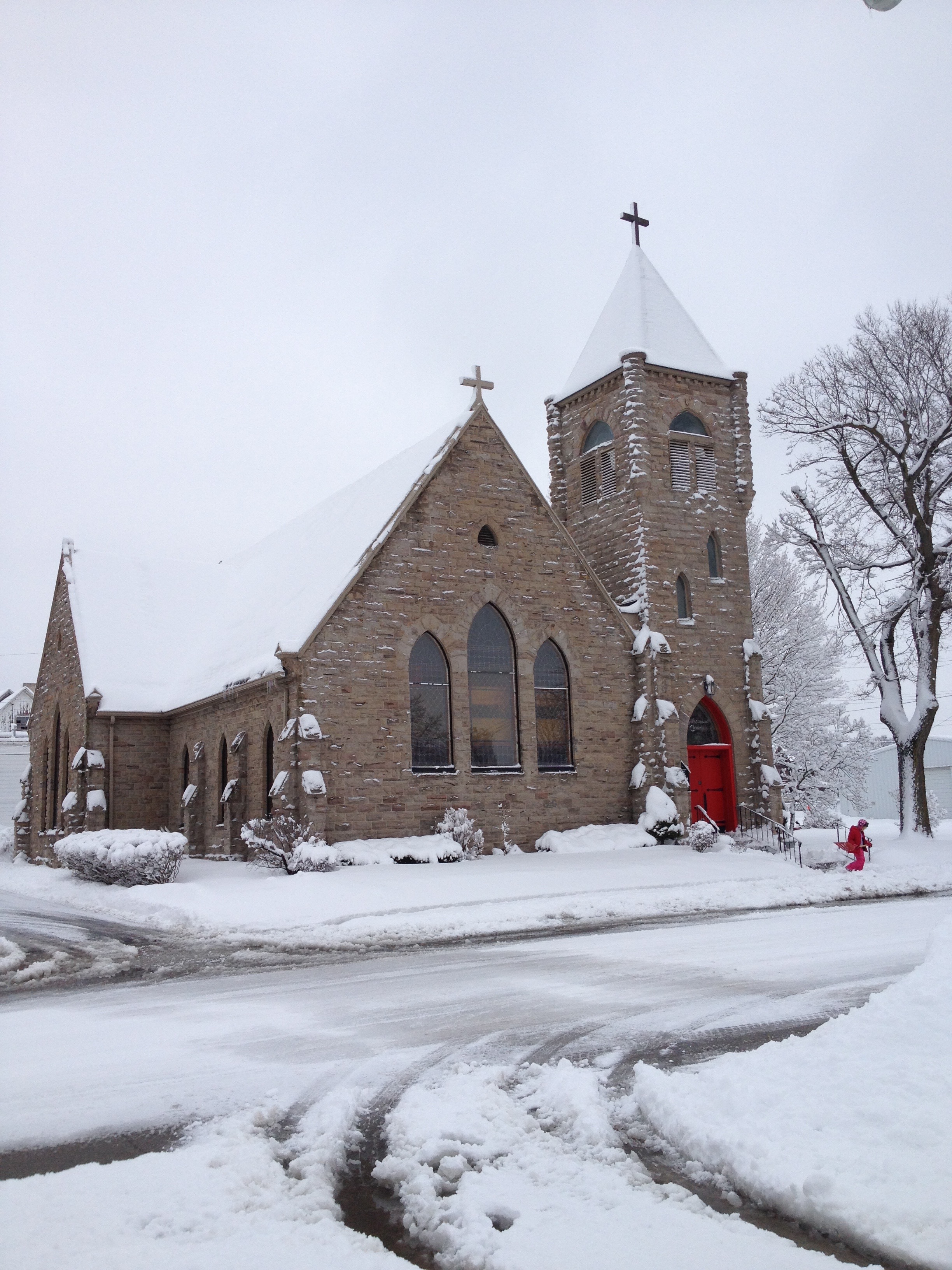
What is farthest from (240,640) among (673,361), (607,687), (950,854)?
(950,854)

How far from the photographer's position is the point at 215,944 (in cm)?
1384

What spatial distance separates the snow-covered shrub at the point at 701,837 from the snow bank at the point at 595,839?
2.96 feet

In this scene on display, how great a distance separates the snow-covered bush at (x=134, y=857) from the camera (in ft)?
67.8

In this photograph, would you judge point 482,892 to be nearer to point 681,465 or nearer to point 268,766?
point 268,766

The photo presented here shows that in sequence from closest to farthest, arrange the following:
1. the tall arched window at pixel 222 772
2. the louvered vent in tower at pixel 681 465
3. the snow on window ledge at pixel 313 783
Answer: the snow on window ledge at pixel 313 783 → the tall arched window at pixel 222 772 → the louvered vent in tower at pixel 681 465

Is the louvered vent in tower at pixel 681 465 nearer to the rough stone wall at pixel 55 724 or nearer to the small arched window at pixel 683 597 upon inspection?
the small arched window at pixel 683 597

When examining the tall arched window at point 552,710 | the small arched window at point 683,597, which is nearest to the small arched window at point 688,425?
the small arched window at point 683,597

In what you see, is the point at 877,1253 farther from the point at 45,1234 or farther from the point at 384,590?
the point at 384,590

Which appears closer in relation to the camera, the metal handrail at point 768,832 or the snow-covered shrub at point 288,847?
the snow-covered shrub at point 288,847

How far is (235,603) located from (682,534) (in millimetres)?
14001

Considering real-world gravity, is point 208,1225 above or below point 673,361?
below

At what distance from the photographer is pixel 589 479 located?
99.6 ft

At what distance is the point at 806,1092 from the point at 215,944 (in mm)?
9601

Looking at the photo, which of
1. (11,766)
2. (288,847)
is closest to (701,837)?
(288,847)
